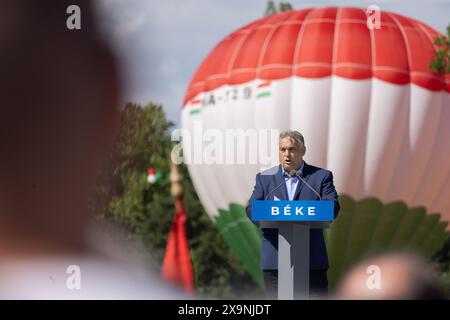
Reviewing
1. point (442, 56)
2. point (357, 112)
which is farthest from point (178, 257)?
point (442, 56)

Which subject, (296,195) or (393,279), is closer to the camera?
(296,195)

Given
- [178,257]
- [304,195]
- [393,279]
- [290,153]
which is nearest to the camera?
[290,153]

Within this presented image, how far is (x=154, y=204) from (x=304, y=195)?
1261cm

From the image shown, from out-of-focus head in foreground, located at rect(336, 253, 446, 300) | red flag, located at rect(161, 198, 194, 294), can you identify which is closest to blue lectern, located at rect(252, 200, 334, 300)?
red flag, located at rect(161, 198, 194, 294)

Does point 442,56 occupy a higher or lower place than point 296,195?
higher

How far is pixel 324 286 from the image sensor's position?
513 cm

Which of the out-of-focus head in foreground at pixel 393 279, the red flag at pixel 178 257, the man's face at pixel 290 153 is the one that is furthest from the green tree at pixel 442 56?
the man's face at pixel 290 153

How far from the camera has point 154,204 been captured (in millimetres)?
17469

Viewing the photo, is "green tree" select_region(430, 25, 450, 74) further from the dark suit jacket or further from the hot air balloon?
the dark suit jacket

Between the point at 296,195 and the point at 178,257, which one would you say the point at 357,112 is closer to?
the point at 178,257

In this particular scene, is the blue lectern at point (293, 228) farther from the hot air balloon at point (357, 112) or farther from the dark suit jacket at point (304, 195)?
the hot air balloon at point (357, 112)

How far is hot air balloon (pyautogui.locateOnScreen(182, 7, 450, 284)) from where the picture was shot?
1438 centimetres

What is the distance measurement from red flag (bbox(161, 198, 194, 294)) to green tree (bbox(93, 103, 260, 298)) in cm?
30

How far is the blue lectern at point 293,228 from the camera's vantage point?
15.3 feet
